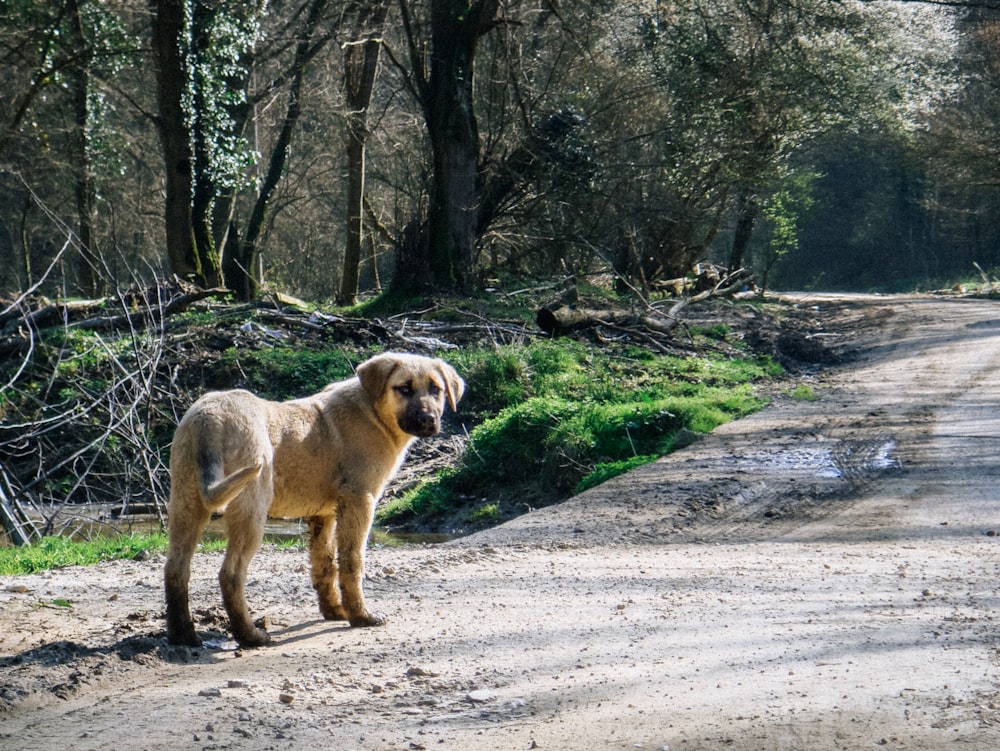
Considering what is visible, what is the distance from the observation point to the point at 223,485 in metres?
5.22

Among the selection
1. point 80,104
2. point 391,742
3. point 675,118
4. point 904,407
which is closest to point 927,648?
point 391,742

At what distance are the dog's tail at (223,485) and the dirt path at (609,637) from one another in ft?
2.75

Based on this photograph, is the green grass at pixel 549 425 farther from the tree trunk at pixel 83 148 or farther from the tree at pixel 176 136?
the tree trunk at pixel 83 148

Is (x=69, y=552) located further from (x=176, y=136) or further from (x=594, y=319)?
(x=176, y=136)

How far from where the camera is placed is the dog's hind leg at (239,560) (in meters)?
5.64

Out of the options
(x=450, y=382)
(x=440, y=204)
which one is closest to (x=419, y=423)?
(x=450, y=382)

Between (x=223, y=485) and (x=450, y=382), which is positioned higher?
(x=450, y=382)

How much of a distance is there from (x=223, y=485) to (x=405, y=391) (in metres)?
1.63

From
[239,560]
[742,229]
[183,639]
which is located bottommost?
[183,639]

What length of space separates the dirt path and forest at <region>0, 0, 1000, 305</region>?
8913mm

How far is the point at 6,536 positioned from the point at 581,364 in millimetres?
8882

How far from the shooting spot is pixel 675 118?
27.2 m

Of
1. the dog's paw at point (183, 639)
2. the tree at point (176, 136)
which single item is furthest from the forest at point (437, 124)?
the dog's paw at point (183, 639)

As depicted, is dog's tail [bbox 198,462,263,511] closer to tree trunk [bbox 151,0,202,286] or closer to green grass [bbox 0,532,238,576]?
green grass [bbox 0,532,238,576]
